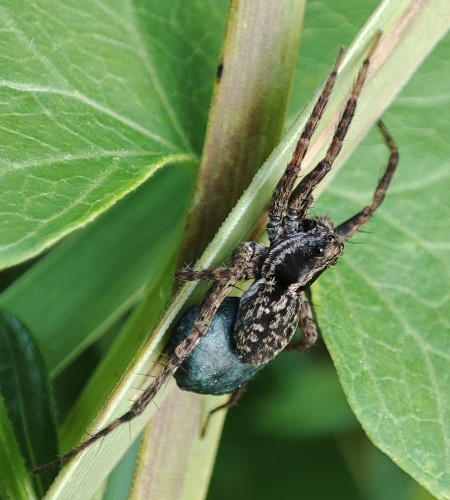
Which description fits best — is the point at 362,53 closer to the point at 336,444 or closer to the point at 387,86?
the point at 387,86

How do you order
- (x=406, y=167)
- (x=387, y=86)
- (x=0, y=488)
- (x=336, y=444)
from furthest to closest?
1. (x=336, y=444)
2. (x=406, y=167)
3. (x=387, y=86)
4. (x=0, y=488)

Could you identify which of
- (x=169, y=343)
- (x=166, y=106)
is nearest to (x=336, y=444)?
(x=169, y=343)

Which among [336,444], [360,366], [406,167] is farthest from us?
[336,444]

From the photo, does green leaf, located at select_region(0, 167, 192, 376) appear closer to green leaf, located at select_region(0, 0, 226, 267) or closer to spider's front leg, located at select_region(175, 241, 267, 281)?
spider's front leg, located at select_region(175, 241, 267, 281)

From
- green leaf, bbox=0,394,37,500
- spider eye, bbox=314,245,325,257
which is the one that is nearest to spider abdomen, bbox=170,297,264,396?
spider eye, bbox=314,245,325,257

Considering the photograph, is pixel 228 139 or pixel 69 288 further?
pixel 69 288

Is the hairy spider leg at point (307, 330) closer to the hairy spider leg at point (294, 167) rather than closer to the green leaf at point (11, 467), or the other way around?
the hairy spider leg at point (294, 167)

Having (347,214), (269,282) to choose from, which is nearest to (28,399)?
(269,282)

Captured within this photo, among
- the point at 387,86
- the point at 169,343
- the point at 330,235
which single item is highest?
the point at 387,86
